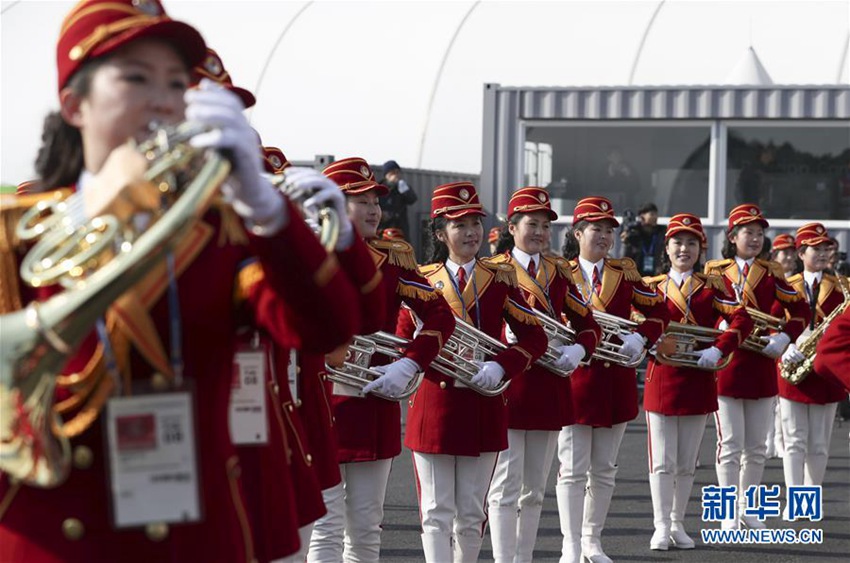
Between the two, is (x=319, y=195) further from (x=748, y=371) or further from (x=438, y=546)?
(x=748, y=371)

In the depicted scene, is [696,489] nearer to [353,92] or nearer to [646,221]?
[646,221]

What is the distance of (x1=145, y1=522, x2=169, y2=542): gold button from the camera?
2.67 meters

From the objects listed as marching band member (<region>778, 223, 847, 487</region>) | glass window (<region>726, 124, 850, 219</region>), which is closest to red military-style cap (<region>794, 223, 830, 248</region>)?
marching band member (<region>778, 223, 847, 487</region>)

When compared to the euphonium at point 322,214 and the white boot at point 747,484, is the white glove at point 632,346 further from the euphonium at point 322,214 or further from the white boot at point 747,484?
the euphonium at point 322,214

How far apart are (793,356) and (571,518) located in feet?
9.88

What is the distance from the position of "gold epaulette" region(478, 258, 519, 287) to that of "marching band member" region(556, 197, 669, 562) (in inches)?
41.5

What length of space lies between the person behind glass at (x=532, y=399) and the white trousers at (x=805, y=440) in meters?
3.17

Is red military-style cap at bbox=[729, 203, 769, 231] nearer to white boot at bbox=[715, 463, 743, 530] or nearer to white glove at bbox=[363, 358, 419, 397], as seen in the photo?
white boot at bbox=[715, 463, 743, 530]

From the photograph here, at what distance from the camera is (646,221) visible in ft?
49.1

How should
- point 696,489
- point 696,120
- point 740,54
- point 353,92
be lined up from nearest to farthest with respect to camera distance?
point 696,489, point 696,120, point 740,54, point 353,92

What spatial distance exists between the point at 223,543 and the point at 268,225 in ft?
2.04

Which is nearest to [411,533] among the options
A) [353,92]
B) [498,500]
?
[498,500]

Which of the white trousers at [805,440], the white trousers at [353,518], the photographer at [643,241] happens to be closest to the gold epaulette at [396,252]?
the white trousers at [353,518]

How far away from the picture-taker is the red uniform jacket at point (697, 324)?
8758mm
